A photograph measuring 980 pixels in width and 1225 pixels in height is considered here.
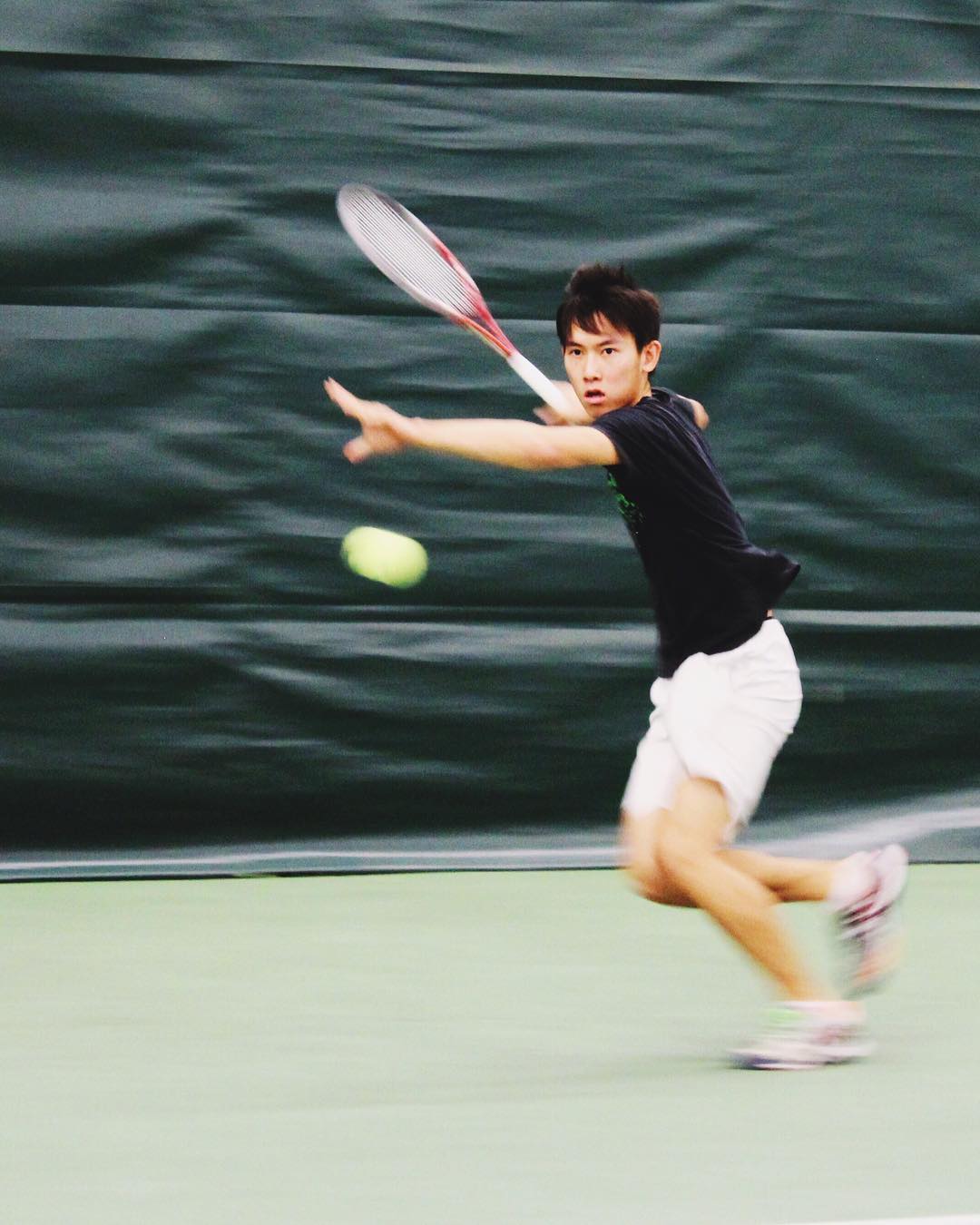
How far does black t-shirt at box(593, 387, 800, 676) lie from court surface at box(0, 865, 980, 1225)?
578 mm

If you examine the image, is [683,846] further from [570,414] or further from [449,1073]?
[570,414]

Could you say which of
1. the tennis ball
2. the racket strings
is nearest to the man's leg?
the racket strings

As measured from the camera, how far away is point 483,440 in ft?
8.59

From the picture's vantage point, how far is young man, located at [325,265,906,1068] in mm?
2766

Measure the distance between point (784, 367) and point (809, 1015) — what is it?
216 centimetres

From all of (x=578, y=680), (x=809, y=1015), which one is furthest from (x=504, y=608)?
(x=809, y=1015)

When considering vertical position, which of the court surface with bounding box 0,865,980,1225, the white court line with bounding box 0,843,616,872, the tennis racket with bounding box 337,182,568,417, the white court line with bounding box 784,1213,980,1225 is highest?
the tennis racket with bounding box 337,182,568,417

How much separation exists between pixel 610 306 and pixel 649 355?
112 millimetres

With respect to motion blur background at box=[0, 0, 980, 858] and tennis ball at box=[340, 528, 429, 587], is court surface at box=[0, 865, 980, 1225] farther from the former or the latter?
tennis ball at box=[340, 528, 429, 587]

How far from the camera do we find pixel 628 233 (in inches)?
180

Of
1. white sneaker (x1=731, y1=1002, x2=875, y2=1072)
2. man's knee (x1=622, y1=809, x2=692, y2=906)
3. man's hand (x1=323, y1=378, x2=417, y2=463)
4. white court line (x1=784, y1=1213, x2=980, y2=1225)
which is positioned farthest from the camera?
man's knee (x1=622, y1=809, x2=692, y2=906)

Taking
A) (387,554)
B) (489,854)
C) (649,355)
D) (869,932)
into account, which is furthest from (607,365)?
(489,854)

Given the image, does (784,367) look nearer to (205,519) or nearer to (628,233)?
(628,233)

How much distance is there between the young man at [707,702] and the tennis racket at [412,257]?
11.3 inches
